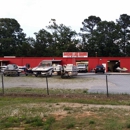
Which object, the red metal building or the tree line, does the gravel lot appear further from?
the tree line

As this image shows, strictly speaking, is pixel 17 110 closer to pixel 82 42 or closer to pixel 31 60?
pixel 31 60

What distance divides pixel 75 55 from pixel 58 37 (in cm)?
3818

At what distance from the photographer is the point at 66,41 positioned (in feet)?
340

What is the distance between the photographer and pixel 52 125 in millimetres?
7906

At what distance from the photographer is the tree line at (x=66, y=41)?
101125 millimetres

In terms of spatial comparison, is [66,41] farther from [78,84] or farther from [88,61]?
[78,84]

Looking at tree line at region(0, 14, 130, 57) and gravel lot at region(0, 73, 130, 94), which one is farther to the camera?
tree line at region(0, 14, 130, 57)

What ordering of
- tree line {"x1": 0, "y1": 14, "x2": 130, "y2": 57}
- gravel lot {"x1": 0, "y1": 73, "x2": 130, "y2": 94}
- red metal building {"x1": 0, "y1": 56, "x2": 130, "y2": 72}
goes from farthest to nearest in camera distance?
tree line {"x1": 0, "y1": 14, "x2": 130, "y2": 57} → red metal building {"x1": 0, "y1": 56, "x2": 130, "y2": 72} → gravel lot {"x1": 0, "y1": 73, "x2": 130, "y2": 94}

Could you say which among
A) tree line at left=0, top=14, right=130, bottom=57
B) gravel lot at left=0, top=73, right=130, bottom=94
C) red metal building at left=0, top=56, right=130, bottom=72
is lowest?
gravel lot at left=0, top=73, right=130, bottom=94

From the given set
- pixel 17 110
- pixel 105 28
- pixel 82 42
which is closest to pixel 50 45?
pixel 82 42

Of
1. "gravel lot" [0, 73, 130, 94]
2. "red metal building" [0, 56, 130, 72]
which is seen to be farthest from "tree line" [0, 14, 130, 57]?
"gravel lot" [0, 73, 130, 94]

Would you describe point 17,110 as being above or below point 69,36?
below

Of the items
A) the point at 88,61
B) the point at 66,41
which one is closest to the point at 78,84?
the point at 88,61

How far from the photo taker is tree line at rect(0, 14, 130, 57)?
332 ft
